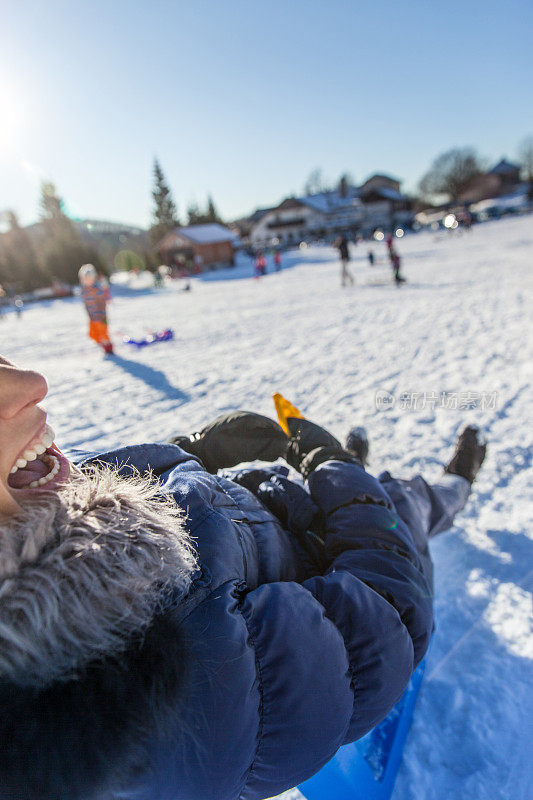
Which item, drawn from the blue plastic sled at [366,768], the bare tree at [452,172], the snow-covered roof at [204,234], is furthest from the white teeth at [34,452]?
the bare tree at [452,172]

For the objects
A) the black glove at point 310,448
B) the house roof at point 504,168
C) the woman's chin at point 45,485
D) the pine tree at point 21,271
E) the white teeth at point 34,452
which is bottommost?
the black glove at point 310,448

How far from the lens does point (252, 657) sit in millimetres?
919

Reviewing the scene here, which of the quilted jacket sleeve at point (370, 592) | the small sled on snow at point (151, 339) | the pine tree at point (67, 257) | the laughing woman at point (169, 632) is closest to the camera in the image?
the laughing woman at point (169, 632)

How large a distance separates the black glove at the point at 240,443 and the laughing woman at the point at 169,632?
0.51m

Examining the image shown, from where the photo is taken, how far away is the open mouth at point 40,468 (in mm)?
925

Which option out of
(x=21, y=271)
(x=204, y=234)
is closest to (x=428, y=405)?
(x=21, y=271)

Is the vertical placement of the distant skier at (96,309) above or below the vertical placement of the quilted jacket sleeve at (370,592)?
above

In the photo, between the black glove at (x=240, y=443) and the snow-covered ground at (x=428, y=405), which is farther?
the black glove at (x=240, y=443)

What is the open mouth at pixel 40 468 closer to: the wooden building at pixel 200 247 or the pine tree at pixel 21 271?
the wooden building at pixel 200 247

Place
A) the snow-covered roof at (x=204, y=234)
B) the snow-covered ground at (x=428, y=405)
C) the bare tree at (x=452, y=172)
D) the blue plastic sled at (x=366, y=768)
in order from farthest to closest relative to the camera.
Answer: the bare tree at (x=452, y=172), the snow-covered roof at (x=204, y=234), the snow-covered ground at (x=428, y=405), the blue plastic sled at (x=366, y=768)

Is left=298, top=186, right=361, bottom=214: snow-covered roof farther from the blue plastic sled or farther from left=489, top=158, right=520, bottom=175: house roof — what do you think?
the blue plastic sled

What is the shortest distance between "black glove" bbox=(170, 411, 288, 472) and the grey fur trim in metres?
1.01

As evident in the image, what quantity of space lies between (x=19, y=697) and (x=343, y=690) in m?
0.73

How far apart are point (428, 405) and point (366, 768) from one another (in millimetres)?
3333
